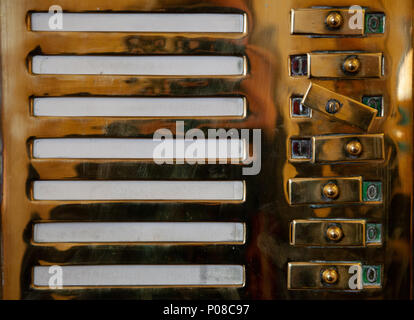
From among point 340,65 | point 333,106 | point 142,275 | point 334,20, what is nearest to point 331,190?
point 333,106

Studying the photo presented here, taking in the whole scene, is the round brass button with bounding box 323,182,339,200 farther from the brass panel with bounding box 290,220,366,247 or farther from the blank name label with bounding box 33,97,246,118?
the blank name label with bounding box 33,97,246,118

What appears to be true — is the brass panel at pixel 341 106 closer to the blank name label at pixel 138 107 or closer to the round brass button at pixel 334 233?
the blank name label at pixel 138 107

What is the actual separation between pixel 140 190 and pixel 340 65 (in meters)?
0.70

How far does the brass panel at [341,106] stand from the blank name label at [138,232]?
42 centimetres

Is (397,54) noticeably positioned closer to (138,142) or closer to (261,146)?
(261,146)

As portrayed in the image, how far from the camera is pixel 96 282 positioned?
95 cm

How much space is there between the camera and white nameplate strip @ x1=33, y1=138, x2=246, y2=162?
3.08 feet

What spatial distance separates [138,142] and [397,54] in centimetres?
81

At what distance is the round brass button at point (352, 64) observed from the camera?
0.92 metres

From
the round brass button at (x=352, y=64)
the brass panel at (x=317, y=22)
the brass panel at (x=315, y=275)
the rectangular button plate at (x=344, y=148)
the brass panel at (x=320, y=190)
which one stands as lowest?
the brass panel at (x=315, y=275)

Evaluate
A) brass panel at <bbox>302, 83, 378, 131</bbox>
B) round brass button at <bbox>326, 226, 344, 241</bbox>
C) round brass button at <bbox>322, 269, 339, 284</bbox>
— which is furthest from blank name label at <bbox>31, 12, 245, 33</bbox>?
round brass button at <bbox>322, 269, 339, 284</bbox>

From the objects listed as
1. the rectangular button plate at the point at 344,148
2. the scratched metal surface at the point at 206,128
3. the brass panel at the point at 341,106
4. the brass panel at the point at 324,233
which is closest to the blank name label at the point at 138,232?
the scratched metal surface at the point at 206,128

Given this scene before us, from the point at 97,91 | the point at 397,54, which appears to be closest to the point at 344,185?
the point at 397,54

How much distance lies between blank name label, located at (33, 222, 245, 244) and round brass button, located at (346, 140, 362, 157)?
1.27ft
